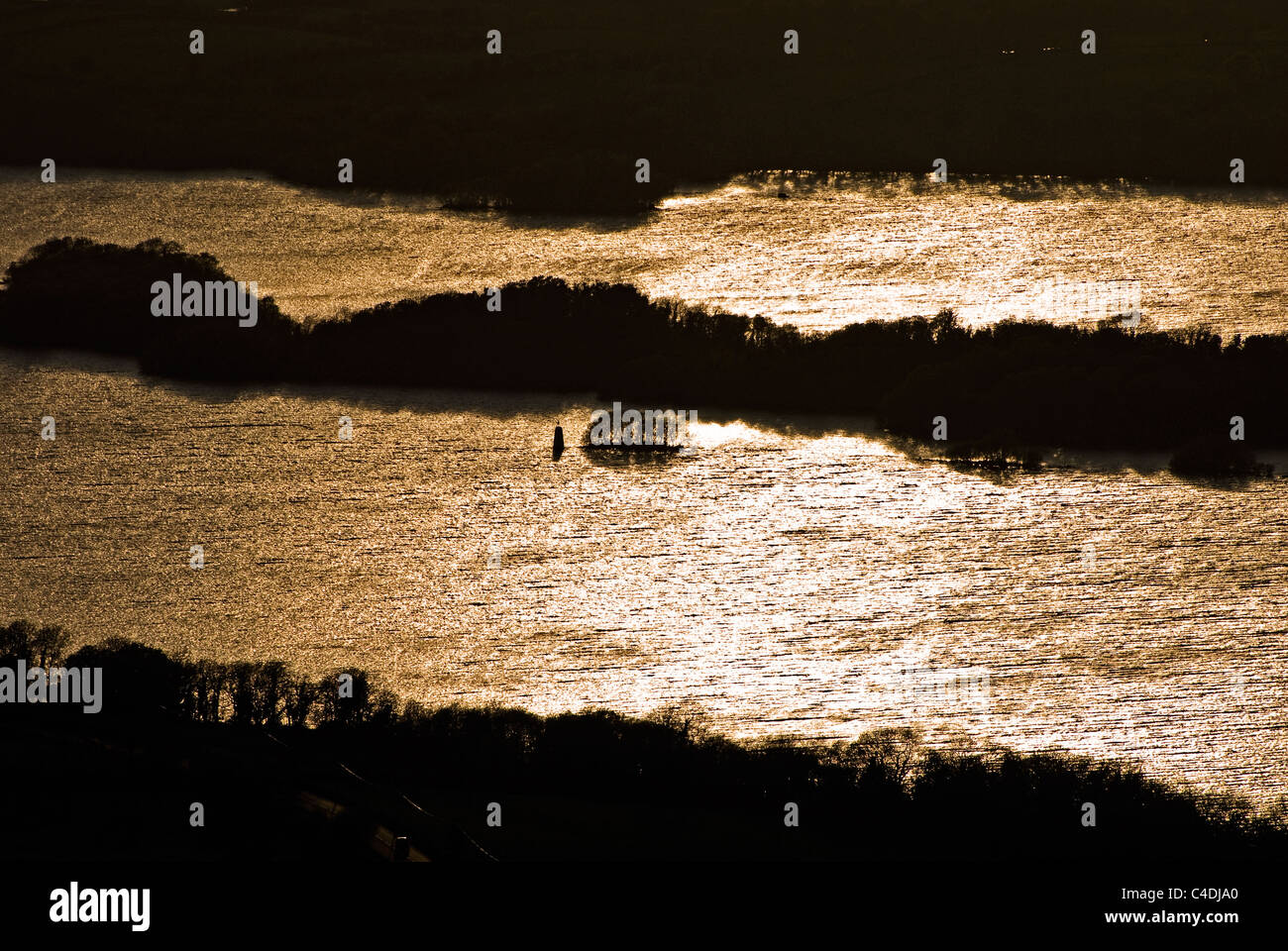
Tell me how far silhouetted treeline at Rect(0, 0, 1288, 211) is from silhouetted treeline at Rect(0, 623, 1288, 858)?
4746 cm

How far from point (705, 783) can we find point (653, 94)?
212ft

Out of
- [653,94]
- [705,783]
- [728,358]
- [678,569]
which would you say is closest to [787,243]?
[728,358]

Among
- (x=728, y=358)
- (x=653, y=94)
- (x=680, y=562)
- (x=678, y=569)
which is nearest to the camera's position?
(x=678, y=569)

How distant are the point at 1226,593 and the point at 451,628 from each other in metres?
18.5

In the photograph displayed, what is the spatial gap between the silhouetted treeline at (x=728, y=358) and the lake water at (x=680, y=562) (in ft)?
4.29

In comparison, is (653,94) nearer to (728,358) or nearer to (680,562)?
(728,358)

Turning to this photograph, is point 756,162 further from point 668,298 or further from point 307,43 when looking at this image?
point 307,43

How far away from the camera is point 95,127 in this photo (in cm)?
8400

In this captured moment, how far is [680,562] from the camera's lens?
38656 millimetres

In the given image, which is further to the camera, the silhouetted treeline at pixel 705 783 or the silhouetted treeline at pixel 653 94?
the silhouetted treeline at pixel 653 94

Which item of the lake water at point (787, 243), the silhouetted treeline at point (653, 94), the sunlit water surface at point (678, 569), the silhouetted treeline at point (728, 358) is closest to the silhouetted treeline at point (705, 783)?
the sunlit water surface at point (678, 569)

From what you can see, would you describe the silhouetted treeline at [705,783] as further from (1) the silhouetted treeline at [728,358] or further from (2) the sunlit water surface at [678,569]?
(1) the silhouetted treeline at [728,358]

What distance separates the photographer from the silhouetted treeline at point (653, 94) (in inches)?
3076

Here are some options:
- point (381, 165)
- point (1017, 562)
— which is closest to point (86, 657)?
point (1017, 562)
